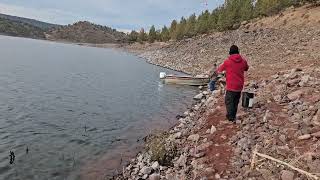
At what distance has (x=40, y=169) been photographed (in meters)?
15.1

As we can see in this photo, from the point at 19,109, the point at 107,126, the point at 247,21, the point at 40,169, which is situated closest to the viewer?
the point at 40,169

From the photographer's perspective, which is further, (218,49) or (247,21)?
(247,21)

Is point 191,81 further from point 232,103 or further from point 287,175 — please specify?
point 287,175

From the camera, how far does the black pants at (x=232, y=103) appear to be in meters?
15.2

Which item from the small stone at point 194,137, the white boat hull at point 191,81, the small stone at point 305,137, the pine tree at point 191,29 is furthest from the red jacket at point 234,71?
the pine tree at point 191,29

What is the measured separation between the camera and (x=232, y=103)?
15.2 meters

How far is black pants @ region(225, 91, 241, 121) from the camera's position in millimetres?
15219

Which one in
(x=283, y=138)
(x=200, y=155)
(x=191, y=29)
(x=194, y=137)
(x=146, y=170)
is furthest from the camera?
(x=191, y=29)

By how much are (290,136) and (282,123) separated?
141 centimetres

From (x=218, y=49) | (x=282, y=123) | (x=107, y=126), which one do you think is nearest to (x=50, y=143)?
(x=107, y=126)

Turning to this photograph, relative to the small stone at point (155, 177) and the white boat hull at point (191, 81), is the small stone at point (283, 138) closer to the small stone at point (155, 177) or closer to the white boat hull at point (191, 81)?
the small stone at point (155, 177)

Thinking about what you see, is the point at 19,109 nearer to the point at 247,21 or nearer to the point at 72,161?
the point at 72,161

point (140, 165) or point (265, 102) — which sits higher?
point (265, 102)

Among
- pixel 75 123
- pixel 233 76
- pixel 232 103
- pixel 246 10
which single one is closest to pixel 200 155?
pixel 232 103
